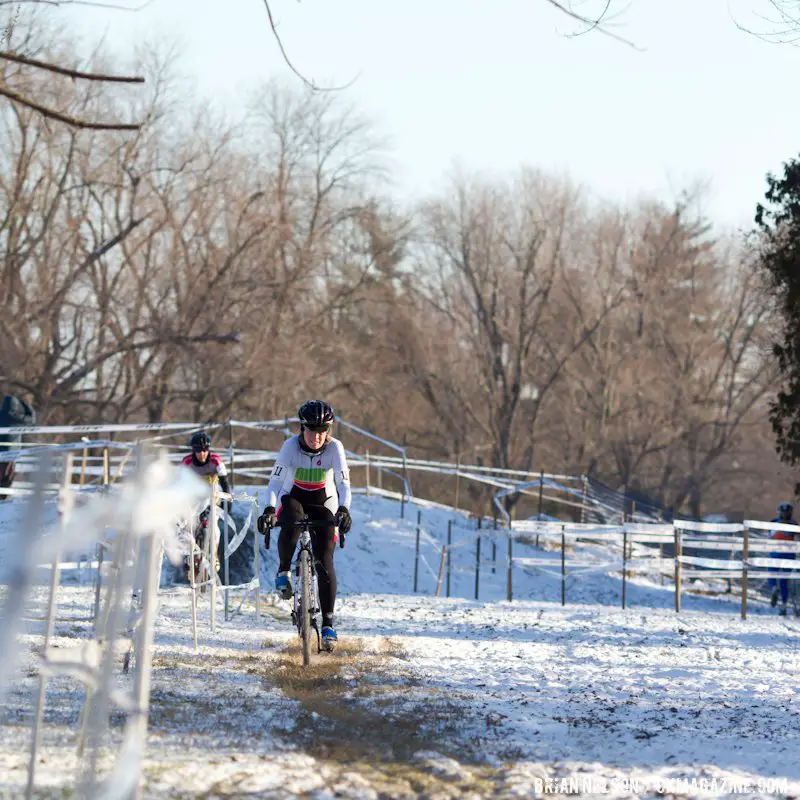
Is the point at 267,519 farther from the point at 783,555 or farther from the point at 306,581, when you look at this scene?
the point at 783,555

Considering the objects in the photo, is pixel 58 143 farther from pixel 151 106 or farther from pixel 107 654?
pixel 107 654

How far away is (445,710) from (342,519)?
2.49m

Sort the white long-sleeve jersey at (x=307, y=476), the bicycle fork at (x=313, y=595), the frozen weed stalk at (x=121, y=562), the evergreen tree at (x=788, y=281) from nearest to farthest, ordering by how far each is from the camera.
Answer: the frozen weed stalk at (x=121, y=562) → the bicycle fork at (x=313, y=595) → the white long-sleeve jersey at (x=307, y=476) → the evergreen tree at (x=788, y=281)

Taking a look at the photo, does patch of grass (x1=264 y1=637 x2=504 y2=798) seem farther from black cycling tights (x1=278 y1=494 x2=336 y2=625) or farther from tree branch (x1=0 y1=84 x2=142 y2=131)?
tree branch (x1=0 y1=84 x2=142 y2=131)

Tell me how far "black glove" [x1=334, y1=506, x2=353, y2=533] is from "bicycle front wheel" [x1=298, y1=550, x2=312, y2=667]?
0.34m

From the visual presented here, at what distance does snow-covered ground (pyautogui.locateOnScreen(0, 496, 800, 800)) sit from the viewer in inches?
236

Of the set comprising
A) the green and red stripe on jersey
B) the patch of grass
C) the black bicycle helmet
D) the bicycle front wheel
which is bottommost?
the patch of grass

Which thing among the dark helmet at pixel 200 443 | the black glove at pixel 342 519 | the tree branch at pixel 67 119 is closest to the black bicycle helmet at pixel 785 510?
the dark helmet at pixel 200 443

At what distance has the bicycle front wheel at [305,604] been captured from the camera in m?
9.71

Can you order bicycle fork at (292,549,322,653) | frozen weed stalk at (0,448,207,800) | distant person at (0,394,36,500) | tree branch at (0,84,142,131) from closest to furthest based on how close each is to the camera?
frozen weed stalk at (0,448,207,800) < tree branch at (0,84,142,131) < bicycle fork at (292,549,322,653) < distant person at (0,394,36,500)

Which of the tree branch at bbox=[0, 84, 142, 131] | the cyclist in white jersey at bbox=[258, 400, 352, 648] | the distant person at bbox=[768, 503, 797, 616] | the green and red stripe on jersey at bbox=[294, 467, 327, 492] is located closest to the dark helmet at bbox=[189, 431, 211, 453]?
the cyclist in white jersey at bbox=[258, 400, 352, 648]

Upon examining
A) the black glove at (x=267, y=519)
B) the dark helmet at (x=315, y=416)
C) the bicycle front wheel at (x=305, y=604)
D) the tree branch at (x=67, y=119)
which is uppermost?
the tree branch at (x=67, y=119)

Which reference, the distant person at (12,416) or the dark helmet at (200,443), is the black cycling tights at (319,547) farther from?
the distant person at (12,416)

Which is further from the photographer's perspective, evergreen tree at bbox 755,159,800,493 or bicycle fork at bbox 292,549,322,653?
evergreen tree at bbox 755,159,800,493
